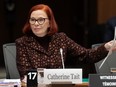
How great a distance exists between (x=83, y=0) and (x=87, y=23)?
20.2 inches

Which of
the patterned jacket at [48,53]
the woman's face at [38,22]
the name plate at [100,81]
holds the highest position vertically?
the woman's face at [38,22]

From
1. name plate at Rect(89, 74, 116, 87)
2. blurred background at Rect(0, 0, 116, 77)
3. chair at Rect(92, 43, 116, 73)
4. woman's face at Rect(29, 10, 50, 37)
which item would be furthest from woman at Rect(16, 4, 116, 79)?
blurred background at Rect(0, 0, 116, 77)

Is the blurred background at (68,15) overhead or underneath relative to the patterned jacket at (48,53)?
overhead

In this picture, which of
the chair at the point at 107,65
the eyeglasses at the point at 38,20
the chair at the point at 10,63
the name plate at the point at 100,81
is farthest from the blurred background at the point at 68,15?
the name plate at the point at 100,81

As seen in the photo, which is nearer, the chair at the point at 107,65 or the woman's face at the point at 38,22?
the woman's face at the point at 38,22

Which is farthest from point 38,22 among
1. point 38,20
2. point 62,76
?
point 62,76

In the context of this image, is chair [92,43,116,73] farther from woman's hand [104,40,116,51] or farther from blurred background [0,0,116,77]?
blurred background [0,0,116,77]

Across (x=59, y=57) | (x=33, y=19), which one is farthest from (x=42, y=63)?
(x=33, y=19)

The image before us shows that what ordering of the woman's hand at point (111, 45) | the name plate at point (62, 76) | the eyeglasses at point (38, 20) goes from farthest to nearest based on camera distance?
the eyeglasses at point (38, 20) < the woman's hand at point (111, 45) < the name plate at point (62, 76)

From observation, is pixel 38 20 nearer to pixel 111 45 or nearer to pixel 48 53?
pixel 48 53

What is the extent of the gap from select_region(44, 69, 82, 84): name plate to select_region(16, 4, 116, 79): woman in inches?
A: 25.9

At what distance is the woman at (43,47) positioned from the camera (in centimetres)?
371

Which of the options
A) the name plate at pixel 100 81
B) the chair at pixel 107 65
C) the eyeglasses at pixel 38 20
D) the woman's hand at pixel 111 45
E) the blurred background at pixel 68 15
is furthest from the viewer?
the blurred background at pixel 68 15

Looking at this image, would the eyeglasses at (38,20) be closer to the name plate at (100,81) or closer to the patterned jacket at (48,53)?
the patterned jacket at (48,53)
